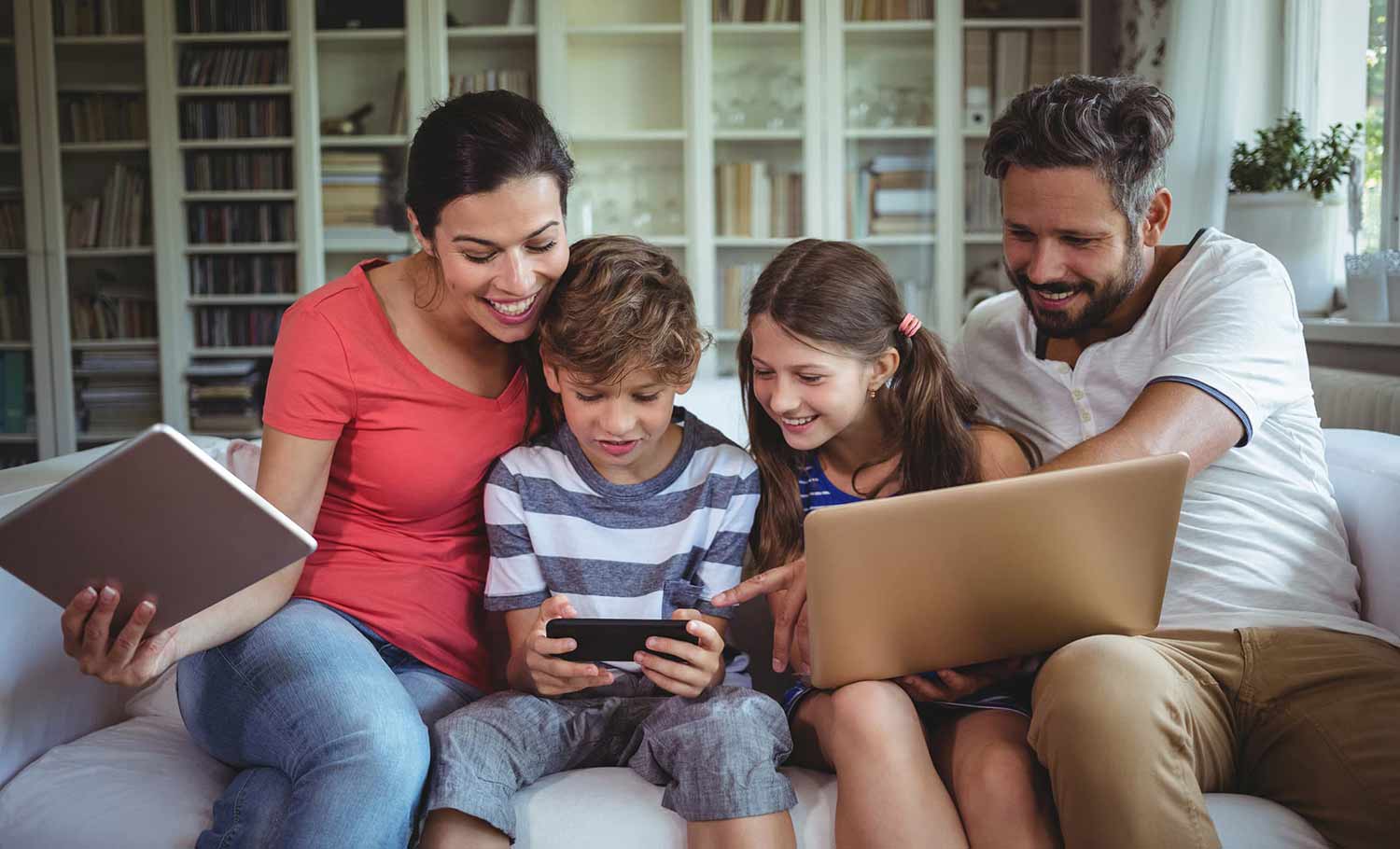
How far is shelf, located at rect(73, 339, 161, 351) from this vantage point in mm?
3777

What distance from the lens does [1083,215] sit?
4.43 ft

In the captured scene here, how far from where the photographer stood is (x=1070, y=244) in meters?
1.38

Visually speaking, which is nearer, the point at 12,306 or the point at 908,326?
the point at 908,326

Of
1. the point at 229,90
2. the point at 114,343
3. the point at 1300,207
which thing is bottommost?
the point at 114,343

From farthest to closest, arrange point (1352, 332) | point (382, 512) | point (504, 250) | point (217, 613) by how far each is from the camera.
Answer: point (1352, 332)
point (382, 512)
point (504, 250)
point (217, 613)

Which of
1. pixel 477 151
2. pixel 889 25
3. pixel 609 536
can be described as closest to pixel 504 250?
pixel 477 151

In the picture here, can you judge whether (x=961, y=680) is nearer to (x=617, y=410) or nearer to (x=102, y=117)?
(x=617, y=410)

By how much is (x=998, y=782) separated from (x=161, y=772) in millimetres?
904

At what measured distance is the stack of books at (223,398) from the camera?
12.3ft

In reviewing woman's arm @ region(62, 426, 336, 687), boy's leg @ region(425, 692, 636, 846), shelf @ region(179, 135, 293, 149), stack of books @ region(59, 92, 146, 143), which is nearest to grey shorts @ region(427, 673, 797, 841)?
boy's leg @ region(425, 692, 636, 846)

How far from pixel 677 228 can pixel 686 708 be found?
281 cm

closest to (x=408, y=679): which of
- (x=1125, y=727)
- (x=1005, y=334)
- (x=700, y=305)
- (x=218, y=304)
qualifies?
(x=1125, y=727)

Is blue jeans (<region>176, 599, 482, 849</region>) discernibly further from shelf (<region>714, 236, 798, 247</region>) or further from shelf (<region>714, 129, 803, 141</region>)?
shelf (<region>714, 129, 803, 141</region>)

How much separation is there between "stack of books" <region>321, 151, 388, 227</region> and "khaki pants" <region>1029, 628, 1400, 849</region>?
3202 mm
